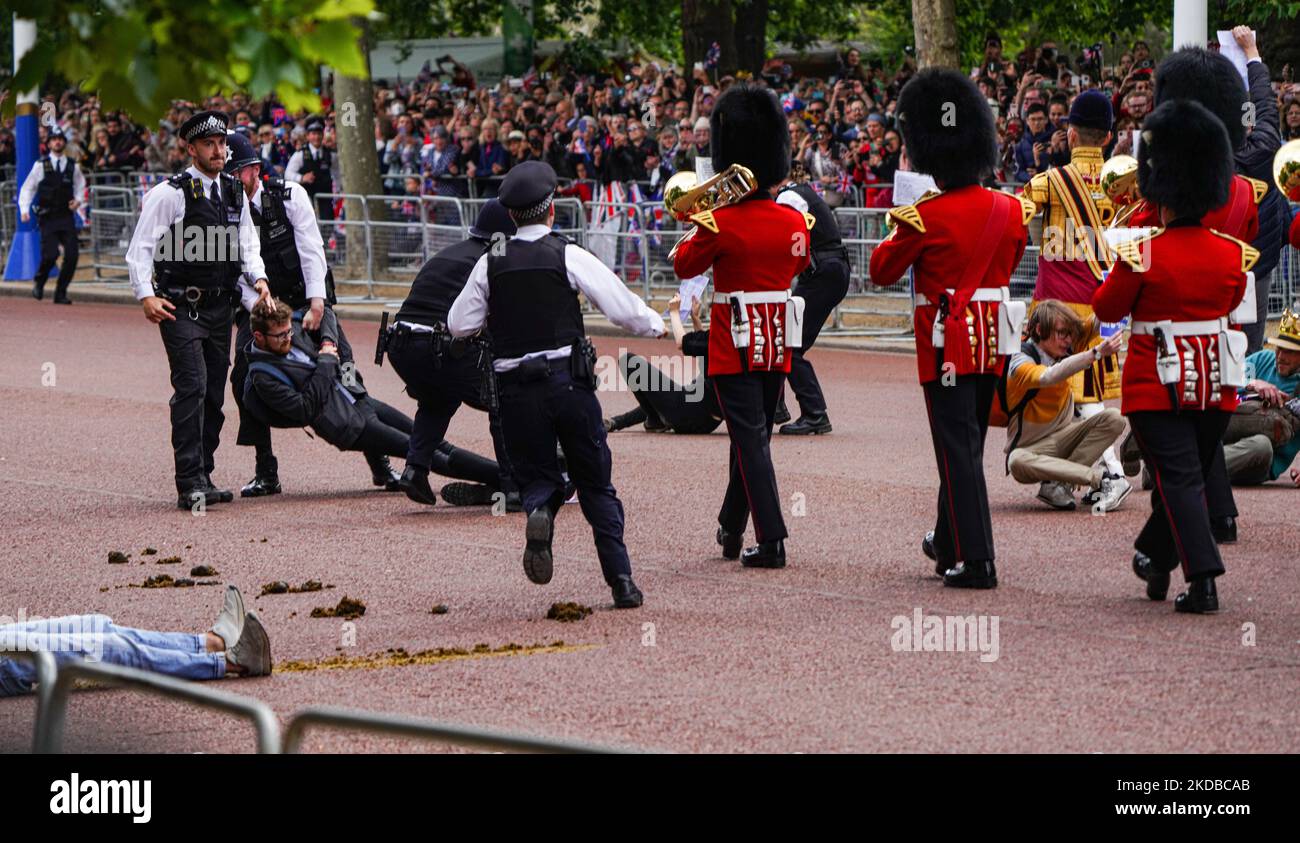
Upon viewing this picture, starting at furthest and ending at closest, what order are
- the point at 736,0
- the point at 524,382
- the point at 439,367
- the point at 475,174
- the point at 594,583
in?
the point at 736,0 → the point at 475,174 → the point at 439,367 → the point at 594,583 → the point at 524,382

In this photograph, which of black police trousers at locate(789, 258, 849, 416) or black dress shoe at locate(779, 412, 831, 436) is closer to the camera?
black police trousers at locate(789, 258, 849, 416)

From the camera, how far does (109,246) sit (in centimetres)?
2623

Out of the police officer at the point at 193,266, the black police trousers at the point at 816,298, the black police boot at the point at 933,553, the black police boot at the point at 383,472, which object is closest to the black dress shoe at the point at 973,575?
the black police boot at the point at 933,553

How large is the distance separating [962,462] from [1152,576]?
0.86 meters

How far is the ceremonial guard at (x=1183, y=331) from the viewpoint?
7.53m

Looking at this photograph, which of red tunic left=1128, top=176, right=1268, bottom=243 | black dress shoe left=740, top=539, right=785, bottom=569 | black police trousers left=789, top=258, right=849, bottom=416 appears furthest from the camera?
black police trousers left=789, top=258, right=849, bottom=416

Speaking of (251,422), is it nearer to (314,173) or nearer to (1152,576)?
(1152,576)

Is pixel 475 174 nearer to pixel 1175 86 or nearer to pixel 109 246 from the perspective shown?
pixel 109 246

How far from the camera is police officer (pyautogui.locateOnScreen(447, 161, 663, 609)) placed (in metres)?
7.83

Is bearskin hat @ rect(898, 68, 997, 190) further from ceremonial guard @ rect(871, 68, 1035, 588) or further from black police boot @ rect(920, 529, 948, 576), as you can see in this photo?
black police boot @ rect(920, 529, 948, 576)

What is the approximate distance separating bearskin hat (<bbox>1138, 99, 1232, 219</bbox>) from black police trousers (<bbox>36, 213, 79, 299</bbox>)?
1841 centimetres

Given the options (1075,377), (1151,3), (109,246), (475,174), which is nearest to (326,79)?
(109,246)

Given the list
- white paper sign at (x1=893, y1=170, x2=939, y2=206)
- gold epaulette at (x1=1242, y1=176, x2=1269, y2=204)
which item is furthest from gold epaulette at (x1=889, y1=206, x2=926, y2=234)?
white paper sign at (x1=893, y1=170, x2=939, y2=206)
